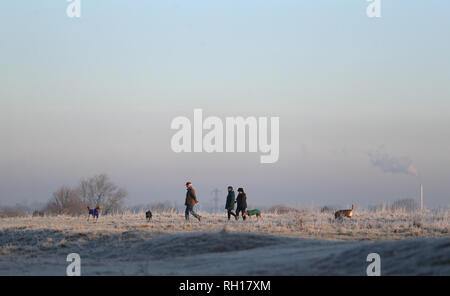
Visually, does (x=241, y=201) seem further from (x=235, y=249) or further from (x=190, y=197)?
(x=235, y=249)

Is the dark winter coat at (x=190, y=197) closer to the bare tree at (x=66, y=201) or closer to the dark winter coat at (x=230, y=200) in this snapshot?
the dark winter coat at (x=230, y=200)

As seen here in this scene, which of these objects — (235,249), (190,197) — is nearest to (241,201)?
(190,197)

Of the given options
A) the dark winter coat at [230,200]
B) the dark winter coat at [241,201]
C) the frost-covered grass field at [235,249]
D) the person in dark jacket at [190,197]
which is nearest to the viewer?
the frost-covered grass field at [235,249]

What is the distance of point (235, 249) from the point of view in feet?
73.4

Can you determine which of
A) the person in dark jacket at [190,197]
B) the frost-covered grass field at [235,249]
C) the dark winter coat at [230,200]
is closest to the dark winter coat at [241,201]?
the dark winter coat at [230,200]

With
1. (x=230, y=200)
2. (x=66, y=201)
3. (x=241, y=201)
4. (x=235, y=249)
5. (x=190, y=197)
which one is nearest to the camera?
(x=235, y=249)

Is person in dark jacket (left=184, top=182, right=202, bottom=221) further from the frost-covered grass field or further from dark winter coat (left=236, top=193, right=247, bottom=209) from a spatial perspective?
the frost-covered grass field

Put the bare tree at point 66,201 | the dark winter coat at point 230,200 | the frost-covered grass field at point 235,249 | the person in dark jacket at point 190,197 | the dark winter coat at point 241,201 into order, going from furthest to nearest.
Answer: the bare tree at point 66,201 < the dark winter coat at point 230,200 < the dark winter coat at point 241,201 < the person in dark jacket at point 190,197 < the frost-covered grass field at point 235,249

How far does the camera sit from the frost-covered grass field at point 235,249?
15703 millimetres

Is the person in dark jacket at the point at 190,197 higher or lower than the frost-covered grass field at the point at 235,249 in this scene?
higher

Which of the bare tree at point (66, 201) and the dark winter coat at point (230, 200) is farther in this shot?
the bare tree at point (66, 201)
